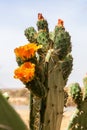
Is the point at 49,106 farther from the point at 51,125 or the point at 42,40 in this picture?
the point at 42,40

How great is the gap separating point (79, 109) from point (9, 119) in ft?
17.0

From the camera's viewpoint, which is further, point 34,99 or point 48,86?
point 34,99

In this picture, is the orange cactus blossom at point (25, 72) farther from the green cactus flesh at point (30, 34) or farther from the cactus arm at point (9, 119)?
the cactus arm at point (9, 119)

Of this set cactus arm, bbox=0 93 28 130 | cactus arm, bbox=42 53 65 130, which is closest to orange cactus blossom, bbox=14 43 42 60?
cactus arm, bbox=42 53 65 130

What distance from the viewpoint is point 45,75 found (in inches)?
159

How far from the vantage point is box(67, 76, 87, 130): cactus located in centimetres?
530

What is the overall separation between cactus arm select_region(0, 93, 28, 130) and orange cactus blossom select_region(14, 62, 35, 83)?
10.7 ft

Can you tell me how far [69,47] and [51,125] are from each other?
1323mm

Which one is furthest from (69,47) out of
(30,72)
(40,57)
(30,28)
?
(30,72)

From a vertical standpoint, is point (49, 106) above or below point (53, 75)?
below

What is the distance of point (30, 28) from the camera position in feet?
19.3

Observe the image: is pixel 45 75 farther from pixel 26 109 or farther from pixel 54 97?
pixel 26 109

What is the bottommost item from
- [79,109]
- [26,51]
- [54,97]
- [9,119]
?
[9,119]

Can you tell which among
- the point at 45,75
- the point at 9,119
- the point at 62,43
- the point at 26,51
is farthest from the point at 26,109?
the point at 9,119
